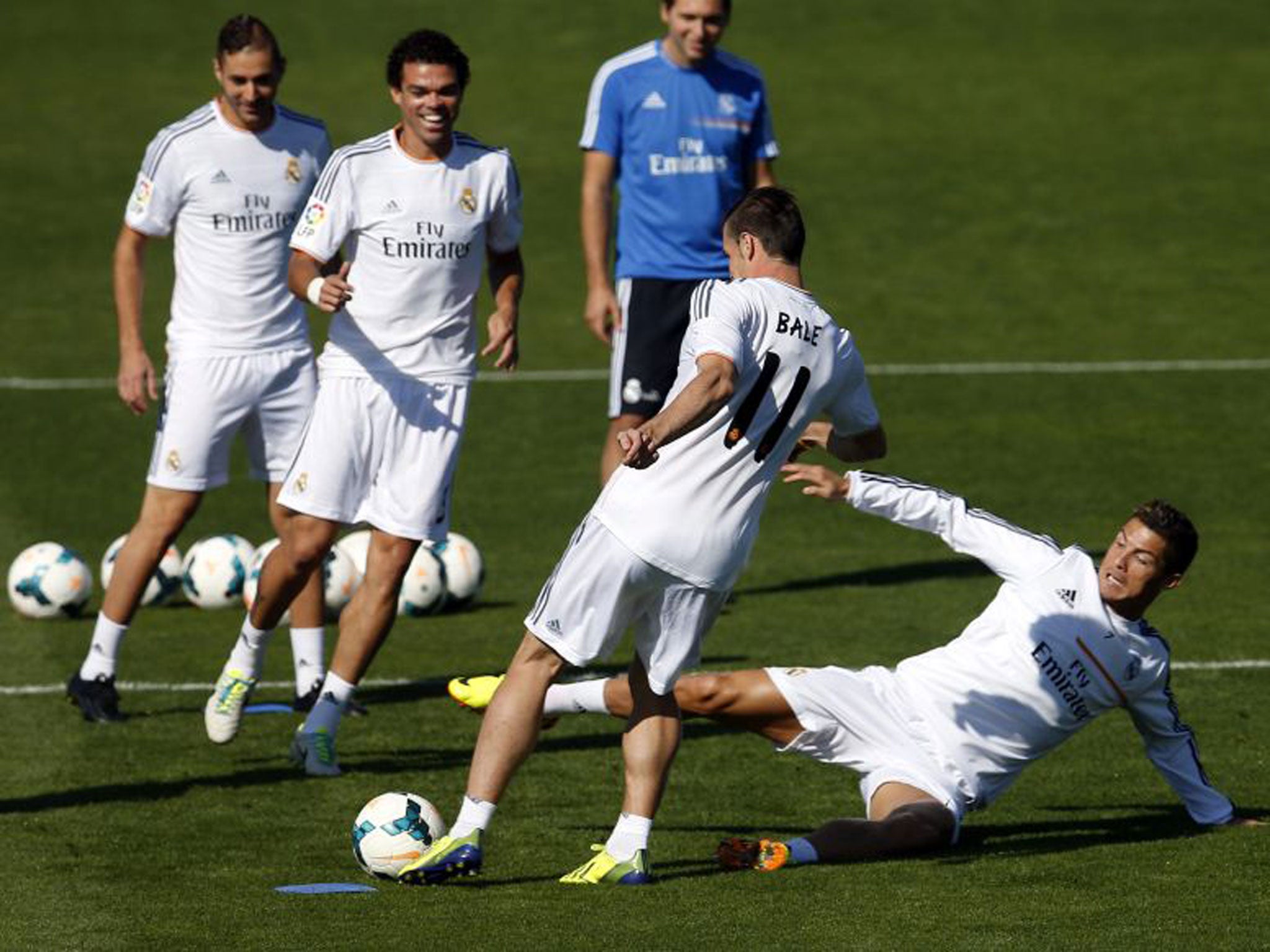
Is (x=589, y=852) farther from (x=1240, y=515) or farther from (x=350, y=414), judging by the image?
(x=1240, y=515)

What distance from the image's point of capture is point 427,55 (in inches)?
370

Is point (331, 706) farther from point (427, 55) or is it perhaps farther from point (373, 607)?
point (427, 55)

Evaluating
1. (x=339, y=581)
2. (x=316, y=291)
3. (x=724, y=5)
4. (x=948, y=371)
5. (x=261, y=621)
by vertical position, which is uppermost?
(x=724, y=5)

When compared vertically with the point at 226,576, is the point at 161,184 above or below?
above

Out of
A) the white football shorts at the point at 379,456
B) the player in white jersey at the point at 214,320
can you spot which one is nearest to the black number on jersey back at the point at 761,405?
the white football shorts at the point at 379,456

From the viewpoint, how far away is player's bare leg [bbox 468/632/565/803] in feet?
25.4

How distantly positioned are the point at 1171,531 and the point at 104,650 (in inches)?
188

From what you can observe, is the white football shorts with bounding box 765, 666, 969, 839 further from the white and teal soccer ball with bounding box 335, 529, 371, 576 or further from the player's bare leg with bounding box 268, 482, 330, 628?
the white and teal soccer ball with bounding box 335, 529, 371, 576

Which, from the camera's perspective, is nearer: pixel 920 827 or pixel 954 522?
pixel 920 827

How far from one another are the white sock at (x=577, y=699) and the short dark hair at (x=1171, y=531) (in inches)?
79.8

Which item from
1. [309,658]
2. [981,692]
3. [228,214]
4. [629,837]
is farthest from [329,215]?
[981,692]

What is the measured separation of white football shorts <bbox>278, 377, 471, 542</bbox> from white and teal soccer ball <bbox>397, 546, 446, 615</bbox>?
125 inches

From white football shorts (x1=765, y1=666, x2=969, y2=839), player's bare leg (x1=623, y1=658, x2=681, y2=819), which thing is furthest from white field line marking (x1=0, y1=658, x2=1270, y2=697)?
player's bare leg (x1=623, y1=658, x2=681, y2=819)

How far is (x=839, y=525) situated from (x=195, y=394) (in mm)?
5794
